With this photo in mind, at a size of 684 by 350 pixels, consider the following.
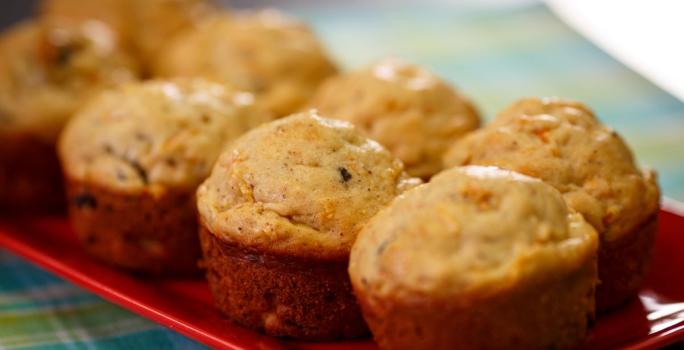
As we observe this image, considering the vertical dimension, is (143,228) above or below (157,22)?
below

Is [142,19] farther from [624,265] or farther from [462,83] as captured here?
[624,265]

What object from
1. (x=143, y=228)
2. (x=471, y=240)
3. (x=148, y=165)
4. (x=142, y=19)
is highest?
(x=471, y=240)

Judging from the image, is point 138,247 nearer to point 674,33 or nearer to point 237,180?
point 237,180

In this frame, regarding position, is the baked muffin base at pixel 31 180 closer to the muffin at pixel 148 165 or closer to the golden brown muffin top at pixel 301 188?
the muffin at pixel 148 165

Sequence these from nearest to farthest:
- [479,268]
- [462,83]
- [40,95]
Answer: [479,268], [40,95], [462,83]

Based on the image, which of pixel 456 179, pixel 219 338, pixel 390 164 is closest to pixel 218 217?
pixel 219 338

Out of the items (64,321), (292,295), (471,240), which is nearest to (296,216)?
(292,295)

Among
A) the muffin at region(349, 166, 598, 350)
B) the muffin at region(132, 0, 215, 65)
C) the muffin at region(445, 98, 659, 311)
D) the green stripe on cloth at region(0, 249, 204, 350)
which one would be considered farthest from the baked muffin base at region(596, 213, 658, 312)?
the muffin at region(132, 0, 215, 65)
